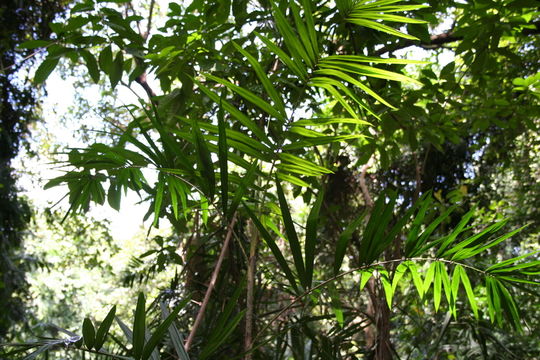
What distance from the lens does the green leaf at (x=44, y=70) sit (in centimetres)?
121

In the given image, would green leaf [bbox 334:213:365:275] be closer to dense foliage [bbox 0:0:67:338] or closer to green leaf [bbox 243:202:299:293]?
green leaf [bbox 243:202:299:293]

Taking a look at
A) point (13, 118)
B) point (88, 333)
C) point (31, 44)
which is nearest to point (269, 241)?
point (88, 333)

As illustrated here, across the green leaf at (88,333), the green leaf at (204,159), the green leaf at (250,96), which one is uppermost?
the green leaf at (250,96)

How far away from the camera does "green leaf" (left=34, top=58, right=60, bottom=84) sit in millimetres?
1205

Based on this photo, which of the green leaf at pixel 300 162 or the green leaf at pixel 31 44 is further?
the green leaf at pixel 31 44

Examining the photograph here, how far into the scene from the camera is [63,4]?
3389 millimetres

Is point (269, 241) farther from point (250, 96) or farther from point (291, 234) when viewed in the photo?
point (250, 96)

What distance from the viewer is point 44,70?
1.23m

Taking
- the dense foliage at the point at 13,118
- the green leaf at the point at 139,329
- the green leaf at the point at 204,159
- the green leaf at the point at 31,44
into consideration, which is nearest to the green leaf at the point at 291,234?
the green leaf at the point at 204,159

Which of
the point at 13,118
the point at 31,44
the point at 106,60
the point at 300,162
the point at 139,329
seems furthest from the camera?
the point at 13,118

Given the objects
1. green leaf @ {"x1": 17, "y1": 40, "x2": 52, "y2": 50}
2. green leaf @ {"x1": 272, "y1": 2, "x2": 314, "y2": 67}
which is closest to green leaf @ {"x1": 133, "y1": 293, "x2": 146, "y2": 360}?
green leaf @ {"x1": 272, "y1": 2, "x2": 314, "y2": 67}

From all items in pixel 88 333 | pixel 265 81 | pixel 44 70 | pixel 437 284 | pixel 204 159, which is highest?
pixel 44 70

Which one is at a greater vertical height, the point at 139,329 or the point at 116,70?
the point at 116,70

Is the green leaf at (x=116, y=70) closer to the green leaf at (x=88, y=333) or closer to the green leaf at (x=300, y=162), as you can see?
the green leaf at (x=300, y=162)
